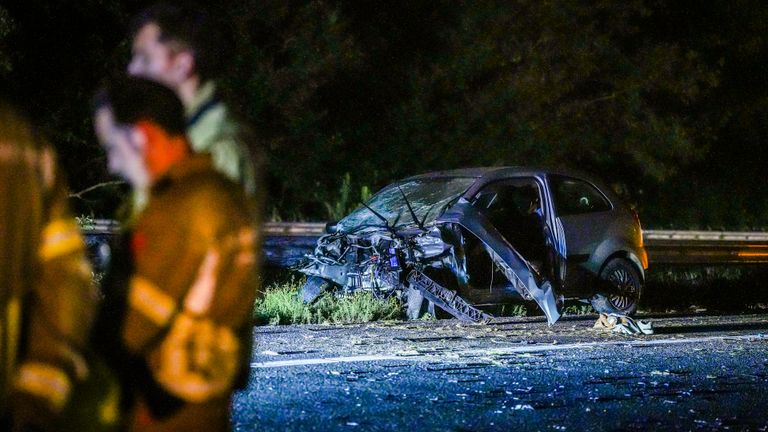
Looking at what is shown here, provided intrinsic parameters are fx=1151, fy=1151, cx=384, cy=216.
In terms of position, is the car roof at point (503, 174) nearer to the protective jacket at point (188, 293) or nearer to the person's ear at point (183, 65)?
the person's ear at point (183, 65)

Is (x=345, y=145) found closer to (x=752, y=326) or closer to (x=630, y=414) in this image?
(x=752, y=326)

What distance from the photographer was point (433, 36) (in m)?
33.3

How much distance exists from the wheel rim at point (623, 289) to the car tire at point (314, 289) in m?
2.89

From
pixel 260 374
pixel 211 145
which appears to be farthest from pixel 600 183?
pixel 211 145

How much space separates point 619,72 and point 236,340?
31.3m

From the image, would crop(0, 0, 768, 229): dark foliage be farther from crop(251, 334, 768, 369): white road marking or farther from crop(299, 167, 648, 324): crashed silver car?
crop(251, 334, 768, 369): white road marking

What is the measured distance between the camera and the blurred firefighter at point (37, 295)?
2.18 metres

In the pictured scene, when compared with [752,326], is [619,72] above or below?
above

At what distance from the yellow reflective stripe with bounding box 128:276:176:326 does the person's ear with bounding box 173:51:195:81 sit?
843 millimetres

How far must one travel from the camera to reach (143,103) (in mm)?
2666

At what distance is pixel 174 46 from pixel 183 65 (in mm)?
57

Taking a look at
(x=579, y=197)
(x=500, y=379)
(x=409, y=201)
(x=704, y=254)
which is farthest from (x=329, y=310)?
(x=704, y=254)

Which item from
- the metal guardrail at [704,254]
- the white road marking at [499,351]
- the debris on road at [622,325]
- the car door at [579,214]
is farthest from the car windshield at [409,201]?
the metal guardrail at [704,254]

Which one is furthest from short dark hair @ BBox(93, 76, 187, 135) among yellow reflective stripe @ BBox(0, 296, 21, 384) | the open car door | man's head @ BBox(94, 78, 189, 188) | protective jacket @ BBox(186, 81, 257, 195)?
the open car door
